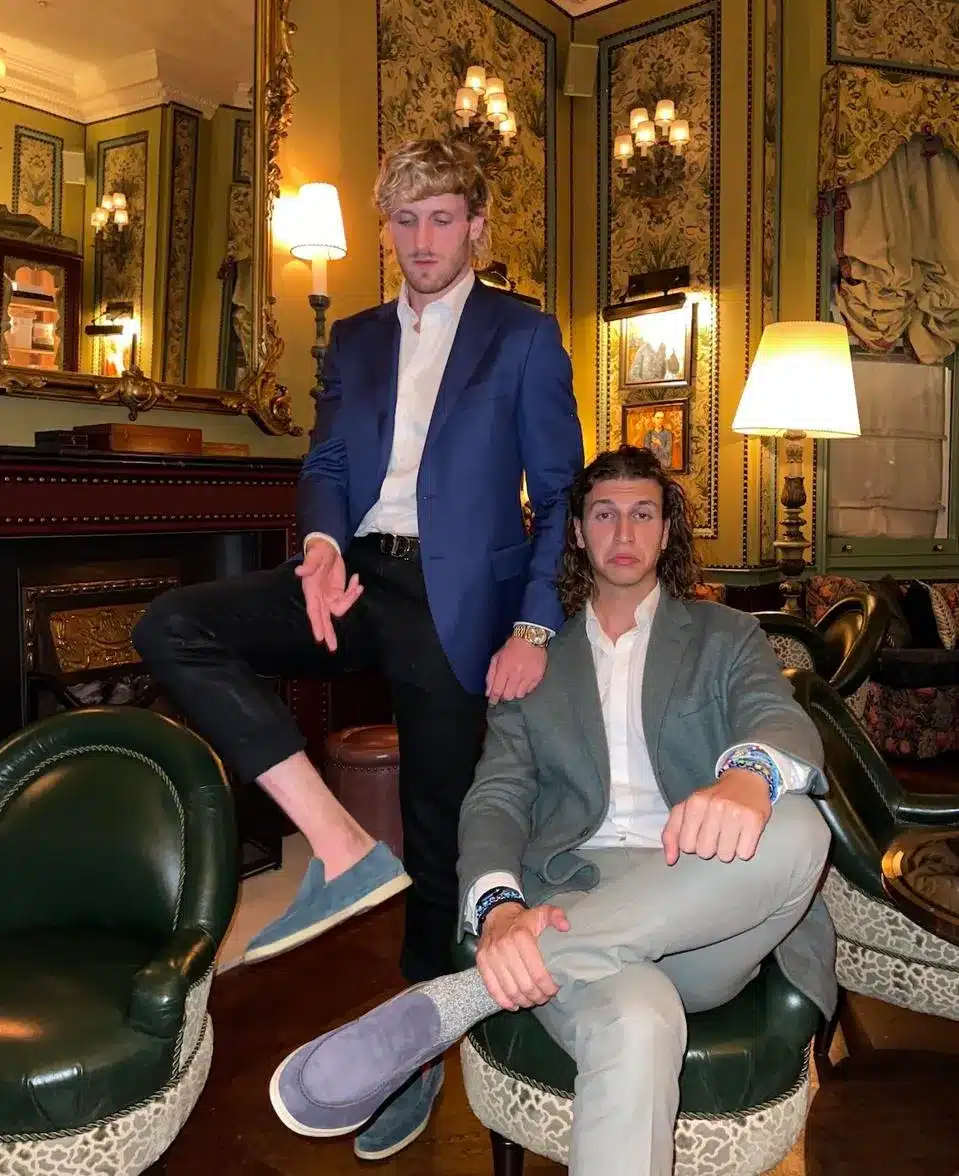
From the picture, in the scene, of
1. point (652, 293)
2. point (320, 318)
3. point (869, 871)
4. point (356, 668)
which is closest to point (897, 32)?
point (652, 293)

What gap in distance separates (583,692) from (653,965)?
18.0 inches

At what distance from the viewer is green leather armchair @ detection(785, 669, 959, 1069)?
1.87 metres

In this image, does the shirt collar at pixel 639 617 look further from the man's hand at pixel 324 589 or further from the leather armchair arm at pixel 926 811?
the leather armchair arm at pixel 926 811

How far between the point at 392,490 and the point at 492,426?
7.7 inches

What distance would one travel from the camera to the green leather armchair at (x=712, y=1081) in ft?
4.37

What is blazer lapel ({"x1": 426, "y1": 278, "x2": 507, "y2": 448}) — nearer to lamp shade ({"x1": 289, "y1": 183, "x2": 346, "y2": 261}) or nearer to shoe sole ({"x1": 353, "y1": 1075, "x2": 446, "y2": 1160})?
shoe sole ({"x1": 353, "y1": 1075, "x2": 446, "y2": 1160})

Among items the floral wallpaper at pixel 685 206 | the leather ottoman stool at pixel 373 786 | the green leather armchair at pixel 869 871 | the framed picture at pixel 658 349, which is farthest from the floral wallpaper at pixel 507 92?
the green leather armchair at pixel 869 871

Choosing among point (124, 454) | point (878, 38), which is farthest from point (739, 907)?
Result: point (878, 38)

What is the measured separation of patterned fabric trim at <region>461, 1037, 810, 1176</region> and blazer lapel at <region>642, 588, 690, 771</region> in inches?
19.4

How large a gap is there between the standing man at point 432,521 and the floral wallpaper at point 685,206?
11.0 feet

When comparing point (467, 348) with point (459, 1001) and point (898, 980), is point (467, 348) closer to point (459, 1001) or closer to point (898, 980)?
point (459, 1001)

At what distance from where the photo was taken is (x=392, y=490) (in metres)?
1.66

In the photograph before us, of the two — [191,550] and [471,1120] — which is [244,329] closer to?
[191,550]

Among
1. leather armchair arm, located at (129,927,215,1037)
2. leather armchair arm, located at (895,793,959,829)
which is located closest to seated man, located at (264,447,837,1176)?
leather armchair arm, located at (129,927,215,1037)
